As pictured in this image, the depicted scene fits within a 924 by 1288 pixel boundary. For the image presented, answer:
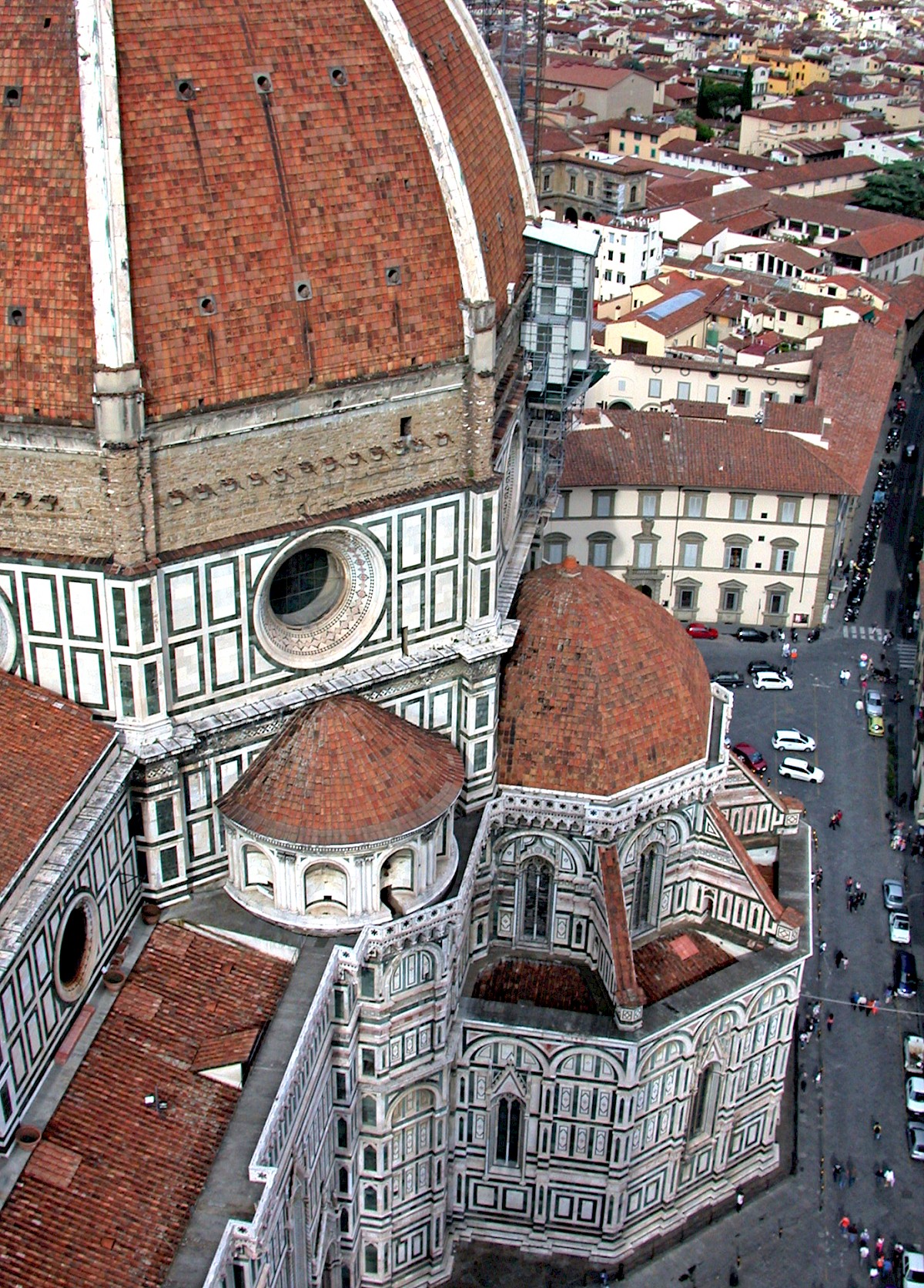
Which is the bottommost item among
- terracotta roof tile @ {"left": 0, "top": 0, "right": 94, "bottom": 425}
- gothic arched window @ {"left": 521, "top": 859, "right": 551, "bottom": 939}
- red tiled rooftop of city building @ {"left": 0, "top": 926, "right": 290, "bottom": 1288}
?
gothic arched window @ {"left": 521, "top": 859, "right": 551, "bottom": 939}

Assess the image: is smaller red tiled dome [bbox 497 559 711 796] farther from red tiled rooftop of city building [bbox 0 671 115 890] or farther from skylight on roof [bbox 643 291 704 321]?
skylight on roof [bbox 643 291 704 321]

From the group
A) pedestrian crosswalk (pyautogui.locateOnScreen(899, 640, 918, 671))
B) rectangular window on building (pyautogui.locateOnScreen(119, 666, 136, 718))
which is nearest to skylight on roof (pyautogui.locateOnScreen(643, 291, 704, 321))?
pedestrian crosswalk (pyautogui.locateOnScreen(899, 640, 918, 671))

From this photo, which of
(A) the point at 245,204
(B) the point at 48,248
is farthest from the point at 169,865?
(A) the point at 245,204

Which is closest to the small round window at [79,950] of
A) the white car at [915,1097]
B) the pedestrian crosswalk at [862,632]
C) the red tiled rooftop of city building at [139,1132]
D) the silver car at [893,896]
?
the red tiled rooftop of city building at [139,1132]

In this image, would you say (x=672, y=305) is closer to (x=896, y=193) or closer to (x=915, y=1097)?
(x=896, y=193)

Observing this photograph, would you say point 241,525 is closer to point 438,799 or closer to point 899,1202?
point 438,799

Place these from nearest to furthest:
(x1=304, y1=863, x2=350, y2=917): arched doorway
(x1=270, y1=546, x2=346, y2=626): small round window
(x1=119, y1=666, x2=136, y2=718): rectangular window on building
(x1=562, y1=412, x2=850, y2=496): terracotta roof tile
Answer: (x1=119, y1=666, x2=136, y2=718): rectangular window on building
(x1=304, y1=863, x2=350, y2=917): arched doorway
(x1=270, y1=546, x2=346, y2=626): small round window
(x1=562, y1=412, x2=850, y2=496): terracotta roof tile
